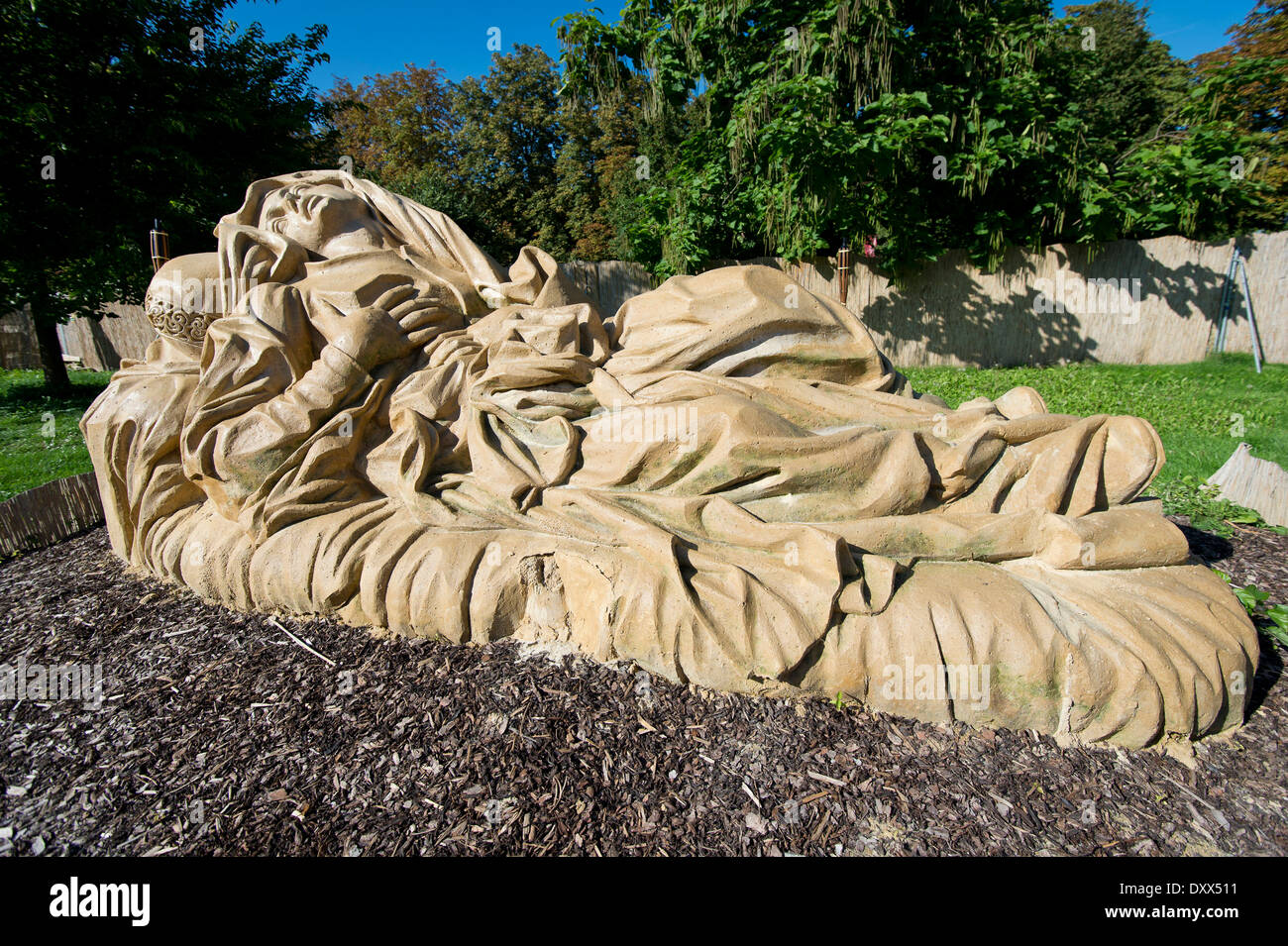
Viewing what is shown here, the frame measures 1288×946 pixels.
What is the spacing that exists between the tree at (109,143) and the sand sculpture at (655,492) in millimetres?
7562

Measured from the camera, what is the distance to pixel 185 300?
380 cm

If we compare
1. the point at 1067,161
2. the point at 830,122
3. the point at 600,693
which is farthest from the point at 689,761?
the point at 1067,161

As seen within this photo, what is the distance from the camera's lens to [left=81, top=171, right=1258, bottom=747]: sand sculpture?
→ 2.56 m

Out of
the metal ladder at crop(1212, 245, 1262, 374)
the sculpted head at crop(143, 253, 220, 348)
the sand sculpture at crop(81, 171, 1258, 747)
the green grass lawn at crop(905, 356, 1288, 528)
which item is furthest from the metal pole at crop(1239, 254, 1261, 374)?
the sculpted head at crop(143, 253, 220, 348)

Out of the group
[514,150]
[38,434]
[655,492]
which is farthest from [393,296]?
[514,150]

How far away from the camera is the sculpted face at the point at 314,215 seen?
4008 millimetres

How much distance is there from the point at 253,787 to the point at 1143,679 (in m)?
3.35

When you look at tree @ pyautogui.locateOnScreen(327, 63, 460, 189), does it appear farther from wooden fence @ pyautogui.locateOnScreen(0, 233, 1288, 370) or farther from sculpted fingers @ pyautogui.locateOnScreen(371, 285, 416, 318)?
sculpted fingers @ pyautogui.locateOnScreen(371, 285, 416, 318)

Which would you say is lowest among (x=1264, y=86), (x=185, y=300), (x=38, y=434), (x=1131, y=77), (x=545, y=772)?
(x=545, y=772)

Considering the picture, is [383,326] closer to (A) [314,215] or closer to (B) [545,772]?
(A) [314,215]

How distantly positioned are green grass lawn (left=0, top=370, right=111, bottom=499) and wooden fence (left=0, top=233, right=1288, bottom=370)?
7.99 m

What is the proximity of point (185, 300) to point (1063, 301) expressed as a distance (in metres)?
13.4

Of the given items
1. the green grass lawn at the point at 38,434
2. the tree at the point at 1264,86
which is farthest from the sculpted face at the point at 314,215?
the tree at the point at 1264,86

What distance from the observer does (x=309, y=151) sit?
11.4 meters
